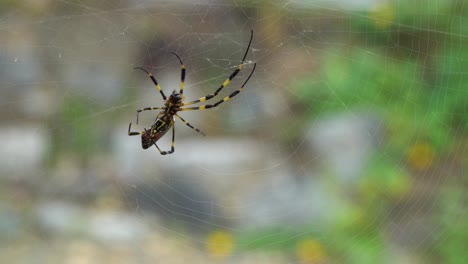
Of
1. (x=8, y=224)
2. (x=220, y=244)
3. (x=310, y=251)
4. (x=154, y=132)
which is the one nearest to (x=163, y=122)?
(x=154, y=132)

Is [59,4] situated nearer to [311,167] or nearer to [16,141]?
[16,141]

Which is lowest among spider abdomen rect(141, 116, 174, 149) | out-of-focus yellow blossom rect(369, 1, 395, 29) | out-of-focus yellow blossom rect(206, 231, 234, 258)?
out-of-focus yellow blossom rect(206, 231, 234, 258)

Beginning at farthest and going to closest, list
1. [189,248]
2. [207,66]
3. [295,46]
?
[189,248] < [295,46] < [207,66]

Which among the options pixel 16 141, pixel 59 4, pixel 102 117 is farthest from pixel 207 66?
pixel 16 141

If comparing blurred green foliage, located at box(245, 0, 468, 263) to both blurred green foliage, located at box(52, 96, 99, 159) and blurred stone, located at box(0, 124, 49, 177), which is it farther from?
blurred stone, located at box(0, 124, 49, 177)

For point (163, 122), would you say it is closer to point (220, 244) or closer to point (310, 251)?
point (220, 244)

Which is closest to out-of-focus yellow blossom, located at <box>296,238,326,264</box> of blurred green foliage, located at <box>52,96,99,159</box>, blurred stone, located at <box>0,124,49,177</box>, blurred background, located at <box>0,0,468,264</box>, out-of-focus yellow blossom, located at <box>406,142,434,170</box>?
blurred background, located at <box>0,0,468,264</box>

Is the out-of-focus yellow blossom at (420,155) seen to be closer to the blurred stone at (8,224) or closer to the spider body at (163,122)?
the spider body at (163,122)
